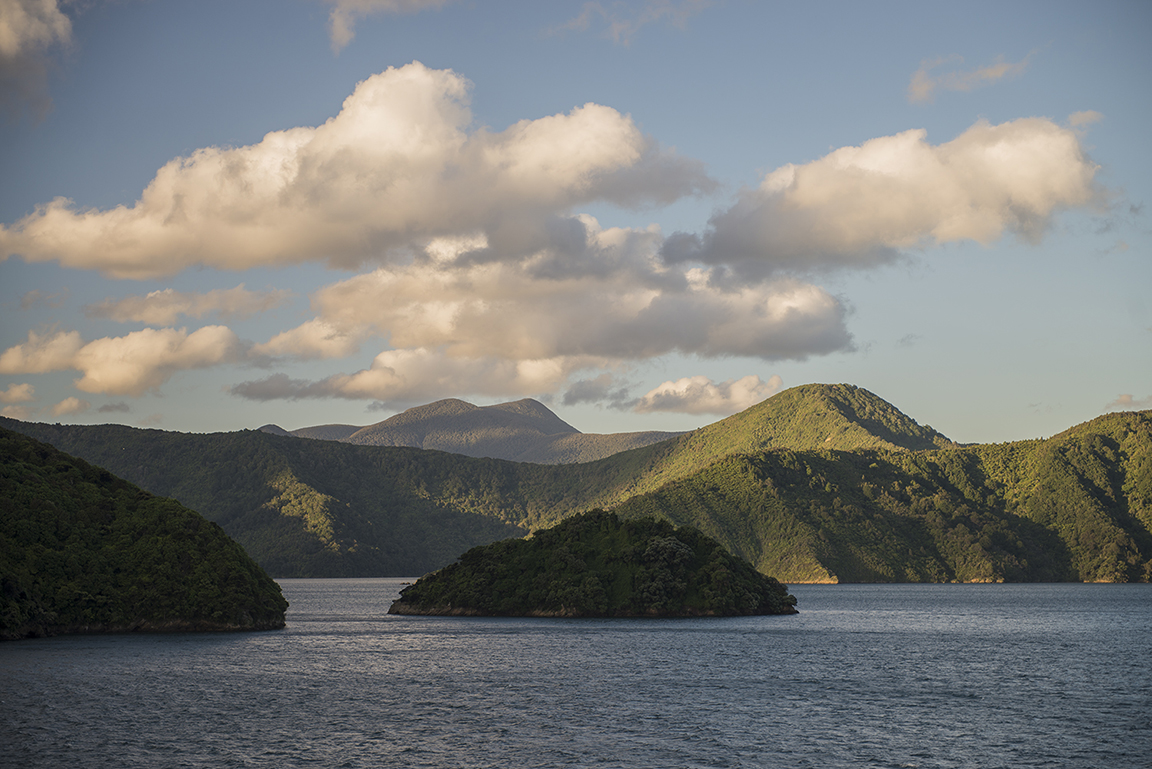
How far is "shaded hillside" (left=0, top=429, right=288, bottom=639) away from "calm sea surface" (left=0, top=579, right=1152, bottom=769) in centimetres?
510

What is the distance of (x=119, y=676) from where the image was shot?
3996 inches

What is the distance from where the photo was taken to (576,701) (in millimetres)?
89312

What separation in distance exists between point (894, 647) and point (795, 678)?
132 ft

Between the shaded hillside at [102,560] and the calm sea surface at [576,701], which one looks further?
the shaded hillside at [102,560]

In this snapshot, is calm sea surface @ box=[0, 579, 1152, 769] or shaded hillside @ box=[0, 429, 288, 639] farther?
shaded hillside @ box=[0, 429, 288, 639]

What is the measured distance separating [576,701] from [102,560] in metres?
86.7

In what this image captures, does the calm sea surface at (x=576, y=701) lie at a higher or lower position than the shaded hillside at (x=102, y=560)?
lower

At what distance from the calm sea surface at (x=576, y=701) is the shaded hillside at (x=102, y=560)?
16.7 ft

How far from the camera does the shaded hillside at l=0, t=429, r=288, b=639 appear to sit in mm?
134875

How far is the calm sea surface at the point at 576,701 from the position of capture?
219 feet

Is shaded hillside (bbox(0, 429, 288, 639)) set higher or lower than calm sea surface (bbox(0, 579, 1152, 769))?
higher

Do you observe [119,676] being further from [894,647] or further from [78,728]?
[894,647]

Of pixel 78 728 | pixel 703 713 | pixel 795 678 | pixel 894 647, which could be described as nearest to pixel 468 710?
pixel 703 713

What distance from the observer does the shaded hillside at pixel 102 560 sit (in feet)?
443
